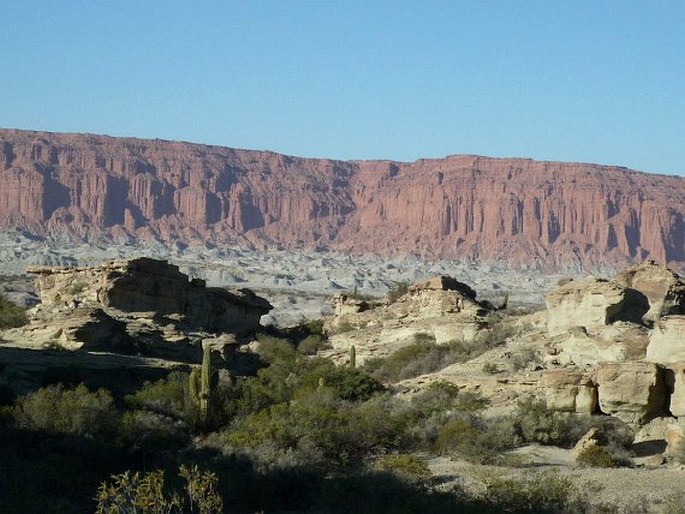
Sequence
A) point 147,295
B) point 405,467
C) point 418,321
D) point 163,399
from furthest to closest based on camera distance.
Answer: point 418,321 < point 147,295 < point 163,399 < point 405,467

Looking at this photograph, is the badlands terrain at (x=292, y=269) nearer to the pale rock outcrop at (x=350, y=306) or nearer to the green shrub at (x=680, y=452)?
the pale rock outcrop at (x=350, y=306)

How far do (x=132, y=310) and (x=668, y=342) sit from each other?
19.7 m

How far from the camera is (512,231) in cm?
19488

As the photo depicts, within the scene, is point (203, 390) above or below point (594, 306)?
below

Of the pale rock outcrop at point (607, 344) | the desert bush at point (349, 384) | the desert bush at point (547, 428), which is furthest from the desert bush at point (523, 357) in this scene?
the desert bush at point (547, 428)

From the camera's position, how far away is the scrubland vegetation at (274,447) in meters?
16.9

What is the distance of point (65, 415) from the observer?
68.0 ft

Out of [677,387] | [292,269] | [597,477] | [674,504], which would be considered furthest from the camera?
[292,269]

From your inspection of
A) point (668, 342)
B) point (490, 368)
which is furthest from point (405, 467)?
point (490, 368)

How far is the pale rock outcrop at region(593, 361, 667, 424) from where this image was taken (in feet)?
73.5

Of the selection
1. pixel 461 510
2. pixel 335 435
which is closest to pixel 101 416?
pixel 335 435

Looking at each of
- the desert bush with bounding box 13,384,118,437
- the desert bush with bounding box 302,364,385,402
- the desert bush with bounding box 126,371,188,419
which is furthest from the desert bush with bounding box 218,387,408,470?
the desert bush with bounding box 302,364,385,402

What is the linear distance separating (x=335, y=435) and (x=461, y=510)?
4710mm

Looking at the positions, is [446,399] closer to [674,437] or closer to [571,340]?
[674,437]
